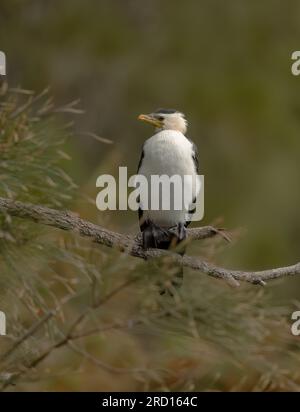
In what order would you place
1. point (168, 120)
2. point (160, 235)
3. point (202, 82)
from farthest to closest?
point (202, 82) < point (168, 120) < point (160, 235)

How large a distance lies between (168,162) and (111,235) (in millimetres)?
605

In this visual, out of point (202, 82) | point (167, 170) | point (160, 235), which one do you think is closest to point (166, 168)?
point (167, 170)

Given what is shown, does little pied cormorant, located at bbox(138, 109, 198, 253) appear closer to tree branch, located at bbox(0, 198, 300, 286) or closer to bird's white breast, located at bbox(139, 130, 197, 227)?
bird's white breast, located at bbox(139, 130, 197, 227)

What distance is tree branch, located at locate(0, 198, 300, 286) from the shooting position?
1403 mm

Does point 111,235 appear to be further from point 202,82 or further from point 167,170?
point 202,82

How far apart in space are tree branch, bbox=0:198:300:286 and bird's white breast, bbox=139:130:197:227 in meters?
0.42

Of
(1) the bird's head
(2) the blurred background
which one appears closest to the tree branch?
(1) the bird's head

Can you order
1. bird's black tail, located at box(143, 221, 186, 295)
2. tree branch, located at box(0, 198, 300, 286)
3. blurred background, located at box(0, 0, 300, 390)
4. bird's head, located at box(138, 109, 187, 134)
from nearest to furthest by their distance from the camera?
tree branch, located at box(0, 198, 300, 286) < bird's black tail, located at box(143, 221, 186, 295) < bird's head, located at box(138, 109, 187, 134) < blurred background, located at box(0, 0, 300, 390)

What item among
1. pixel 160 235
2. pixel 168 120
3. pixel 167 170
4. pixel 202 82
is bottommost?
pixel 160 235

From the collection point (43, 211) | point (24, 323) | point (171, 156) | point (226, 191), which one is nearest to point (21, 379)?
point (43, 211)

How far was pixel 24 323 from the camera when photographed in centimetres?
177

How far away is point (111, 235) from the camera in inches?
59.8

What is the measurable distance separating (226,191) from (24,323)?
101 inches

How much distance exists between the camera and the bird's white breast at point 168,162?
2.10 meters
